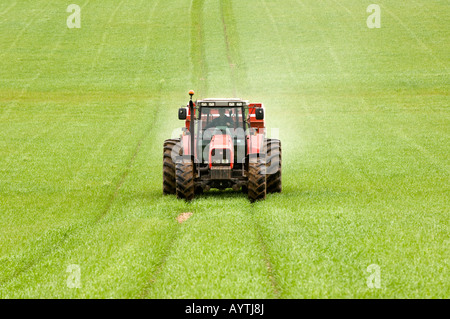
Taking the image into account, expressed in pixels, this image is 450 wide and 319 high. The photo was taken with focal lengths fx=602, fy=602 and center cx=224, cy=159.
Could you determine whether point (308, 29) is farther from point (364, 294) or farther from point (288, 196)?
point (364, 294)

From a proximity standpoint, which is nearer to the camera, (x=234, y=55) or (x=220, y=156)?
(x=220, y=156)

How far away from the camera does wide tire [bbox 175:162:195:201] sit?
1623 centimetres

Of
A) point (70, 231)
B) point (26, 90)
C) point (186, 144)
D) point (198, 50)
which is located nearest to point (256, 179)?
point (186, 144)

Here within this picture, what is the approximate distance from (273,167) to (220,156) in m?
1.99

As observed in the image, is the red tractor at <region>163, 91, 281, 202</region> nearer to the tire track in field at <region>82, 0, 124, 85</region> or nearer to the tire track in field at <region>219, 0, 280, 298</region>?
the tire track in field at <region>219, 0, 280, 298</region>

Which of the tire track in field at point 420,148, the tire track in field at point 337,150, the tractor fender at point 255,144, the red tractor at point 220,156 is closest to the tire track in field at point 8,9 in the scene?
the tire track in field at point 337,150

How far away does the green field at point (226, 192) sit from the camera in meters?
10.5

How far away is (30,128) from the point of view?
32000 millimetres

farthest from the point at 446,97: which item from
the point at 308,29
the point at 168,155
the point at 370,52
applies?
the point at 168,155

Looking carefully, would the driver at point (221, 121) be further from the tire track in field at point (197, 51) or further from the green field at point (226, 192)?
the tire track in field at point (197, 51)

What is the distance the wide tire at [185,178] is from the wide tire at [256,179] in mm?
1574

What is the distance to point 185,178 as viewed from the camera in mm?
16250

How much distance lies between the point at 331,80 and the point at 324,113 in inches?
321

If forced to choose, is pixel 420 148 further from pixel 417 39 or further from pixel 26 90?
pixel 417 39
